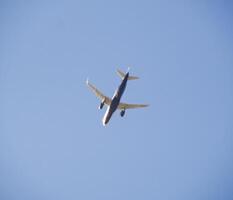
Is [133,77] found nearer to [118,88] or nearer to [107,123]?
[118,88]

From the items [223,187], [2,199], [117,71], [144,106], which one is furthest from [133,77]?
[2,199]

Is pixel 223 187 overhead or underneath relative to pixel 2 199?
overhead

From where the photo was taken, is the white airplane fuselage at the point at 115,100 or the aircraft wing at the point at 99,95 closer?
the white airplane fuselage at the point at 115,100

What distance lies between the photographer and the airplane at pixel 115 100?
354 feet

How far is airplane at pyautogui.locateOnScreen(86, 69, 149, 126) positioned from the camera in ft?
354

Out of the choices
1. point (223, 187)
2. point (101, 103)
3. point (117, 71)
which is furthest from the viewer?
point (223, 187)

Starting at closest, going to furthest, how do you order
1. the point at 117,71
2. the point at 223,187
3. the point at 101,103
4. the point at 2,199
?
the point at 117,71, the point at 101,103, the point at 223,187, the point at 2,199

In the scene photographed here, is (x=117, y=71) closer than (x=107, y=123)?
Yes

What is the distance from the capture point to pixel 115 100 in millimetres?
110500

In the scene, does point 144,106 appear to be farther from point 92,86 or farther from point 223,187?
point 223,187

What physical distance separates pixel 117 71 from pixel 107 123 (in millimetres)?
14331

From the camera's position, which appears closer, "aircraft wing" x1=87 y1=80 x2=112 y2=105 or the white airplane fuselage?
the white airplane fuselage

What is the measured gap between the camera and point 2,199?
185625mm

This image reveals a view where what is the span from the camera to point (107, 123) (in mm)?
116688
